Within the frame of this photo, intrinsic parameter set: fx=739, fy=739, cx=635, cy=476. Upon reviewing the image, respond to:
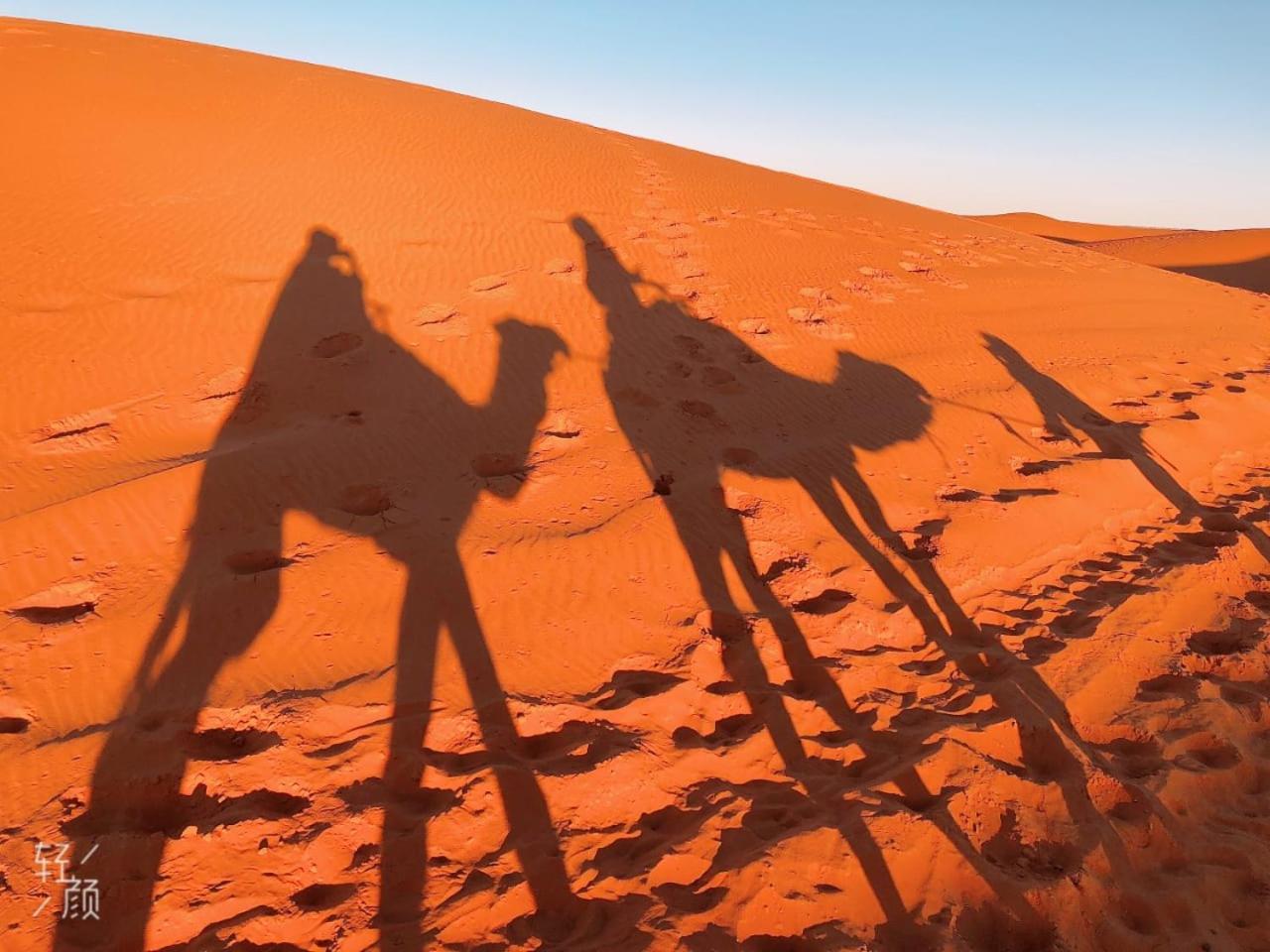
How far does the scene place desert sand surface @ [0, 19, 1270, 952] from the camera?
9.35 feet

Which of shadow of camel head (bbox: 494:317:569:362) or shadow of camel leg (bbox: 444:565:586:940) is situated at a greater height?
shadow of camel head (bbox: 494:317:569:362)

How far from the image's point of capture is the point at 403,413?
20.7 feet

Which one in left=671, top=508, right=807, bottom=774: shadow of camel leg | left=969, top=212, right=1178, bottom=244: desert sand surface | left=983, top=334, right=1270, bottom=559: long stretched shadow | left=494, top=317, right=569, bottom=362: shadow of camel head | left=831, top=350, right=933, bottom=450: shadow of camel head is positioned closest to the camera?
left=671, top=508, right=807, bottom=774: shadow of camel leg

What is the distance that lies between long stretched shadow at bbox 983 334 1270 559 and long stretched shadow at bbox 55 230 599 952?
507cm

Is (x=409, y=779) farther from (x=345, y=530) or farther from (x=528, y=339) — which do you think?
(x=528, y=339)

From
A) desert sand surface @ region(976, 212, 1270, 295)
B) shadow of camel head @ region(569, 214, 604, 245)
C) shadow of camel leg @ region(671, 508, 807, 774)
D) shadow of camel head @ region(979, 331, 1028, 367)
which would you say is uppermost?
desert sand surface @ region(976, 212, 1270, 295)

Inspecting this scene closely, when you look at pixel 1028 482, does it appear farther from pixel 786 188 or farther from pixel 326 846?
pixel 786 188

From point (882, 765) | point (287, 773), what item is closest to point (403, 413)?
point (287, 773)

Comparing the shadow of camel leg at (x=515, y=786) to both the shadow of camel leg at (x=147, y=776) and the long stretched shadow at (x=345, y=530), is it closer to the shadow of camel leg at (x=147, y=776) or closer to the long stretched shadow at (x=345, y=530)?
the long stretched shadow at (x=345, y=530)

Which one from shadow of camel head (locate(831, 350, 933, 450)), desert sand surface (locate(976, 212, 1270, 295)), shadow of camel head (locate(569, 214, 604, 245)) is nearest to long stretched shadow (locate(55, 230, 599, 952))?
shadow of camel head (locate(569, 214, 604, 245))
